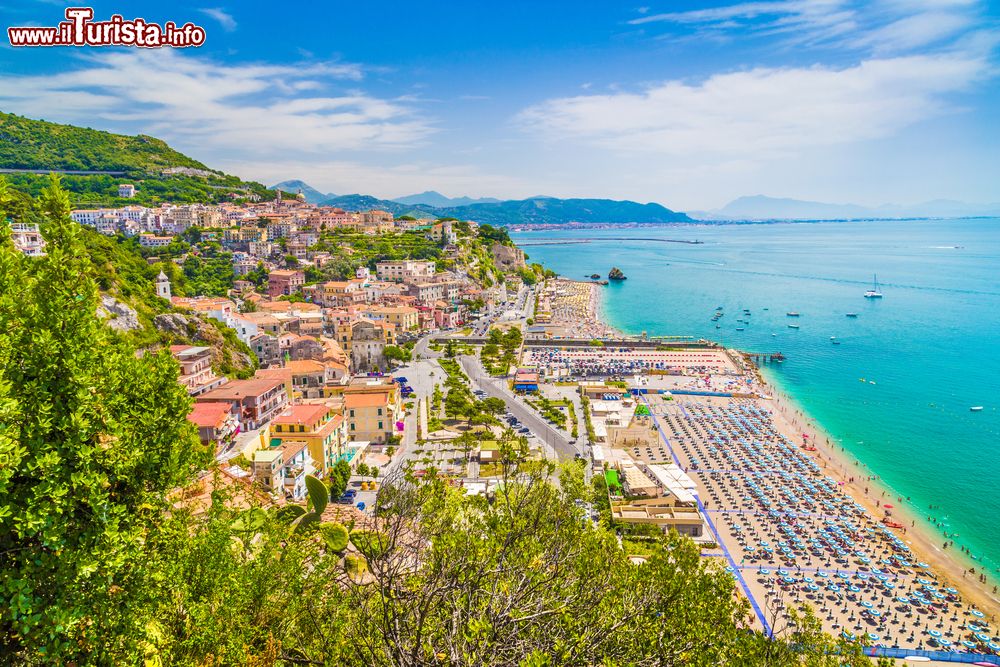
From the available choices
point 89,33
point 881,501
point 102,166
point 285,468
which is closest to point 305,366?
point 285,468

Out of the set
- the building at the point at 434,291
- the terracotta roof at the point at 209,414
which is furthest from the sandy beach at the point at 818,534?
the building at the point at 434,291

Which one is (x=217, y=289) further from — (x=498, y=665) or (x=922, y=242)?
(x=922, y=242)

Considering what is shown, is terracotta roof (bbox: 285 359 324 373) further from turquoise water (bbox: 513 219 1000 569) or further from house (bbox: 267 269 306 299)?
turquoise water (bbox: 513 219 1000 569)

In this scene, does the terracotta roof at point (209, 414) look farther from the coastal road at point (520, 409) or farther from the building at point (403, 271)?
the building at point (403, 271)

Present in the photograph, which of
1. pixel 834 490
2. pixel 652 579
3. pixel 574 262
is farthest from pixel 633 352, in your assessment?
pixel 574 262

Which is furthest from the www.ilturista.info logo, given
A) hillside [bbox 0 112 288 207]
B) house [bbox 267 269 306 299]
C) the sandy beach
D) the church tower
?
hillside [bbox 0 112 288 207]

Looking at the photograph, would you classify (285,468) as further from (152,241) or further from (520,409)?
(152,241)
